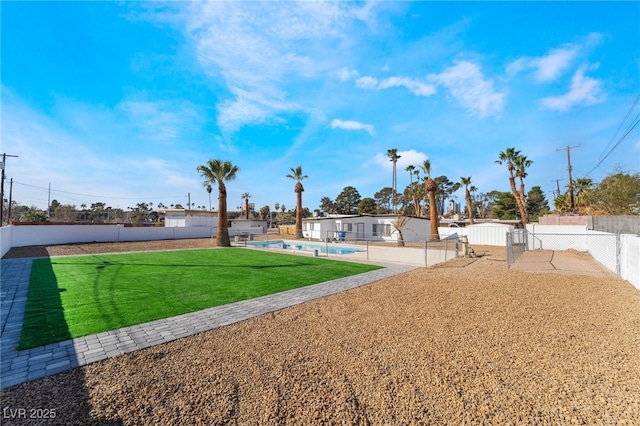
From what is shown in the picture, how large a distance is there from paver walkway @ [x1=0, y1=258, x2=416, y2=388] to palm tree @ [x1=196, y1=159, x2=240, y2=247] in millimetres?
14103

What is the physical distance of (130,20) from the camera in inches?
340

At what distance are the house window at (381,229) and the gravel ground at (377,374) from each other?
73.5ft

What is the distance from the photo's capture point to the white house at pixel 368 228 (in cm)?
2828

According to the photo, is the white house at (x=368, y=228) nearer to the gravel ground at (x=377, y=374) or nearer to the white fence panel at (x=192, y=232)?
the white fence panel at (x=192, y=232)

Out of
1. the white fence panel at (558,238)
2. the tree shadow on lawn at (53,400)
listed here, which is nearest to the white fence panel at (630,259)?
the white fence panel at (558,238)

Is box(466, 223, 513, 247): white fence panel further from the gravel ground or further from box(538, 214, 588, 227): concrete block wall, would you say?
the gravel ground

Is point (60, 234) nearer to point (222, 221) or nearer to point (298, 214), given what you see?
point (222, 221)

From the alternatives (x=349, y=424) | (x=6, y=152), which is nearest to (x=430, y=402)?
(x=349, y=424)

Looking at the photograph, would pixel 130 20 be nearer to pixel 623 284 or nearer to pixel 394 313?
pixel 394 313

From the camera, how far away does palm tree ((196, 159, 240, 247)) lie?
2228cm

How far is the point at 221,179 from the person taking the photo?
74.3 feet

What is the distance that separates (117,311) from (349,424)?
18.4 feet

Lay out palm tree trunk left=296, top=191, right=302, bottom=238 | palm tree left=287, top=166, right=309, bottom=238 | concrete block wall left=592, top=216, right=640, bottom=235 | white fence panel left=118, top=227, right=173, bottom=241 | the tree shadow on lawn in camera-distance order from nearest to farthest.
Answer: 1. the tree shadow on lawn
2. concrete block wall left=592, top=216, right=640, bottom=235
3. white fence panel left=118, top=227, right=173, bottom=241
4. palm tree trunk left=296, top=191, right=302, bottom=238
5. palm tree left=287, top=166, right=309, bottom=238

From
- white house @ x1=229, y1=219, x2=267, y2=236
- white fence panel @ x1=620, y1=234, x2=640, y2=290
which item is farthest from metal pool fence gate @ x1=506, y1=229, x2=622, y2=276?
white house @ x1=229, y1=219, x2=267, y2=236
